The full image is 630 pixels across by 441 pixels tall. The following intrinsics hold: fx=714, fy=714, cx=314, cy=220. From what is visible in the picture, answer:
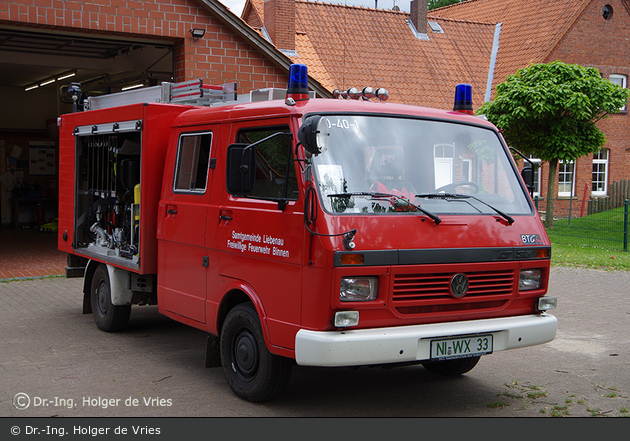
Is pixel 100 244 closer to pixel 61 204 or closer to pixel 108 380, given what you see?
pixel 61 204

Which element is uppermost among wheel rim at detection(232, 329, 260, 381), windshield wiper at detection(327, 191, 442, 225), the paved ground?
windshield wiper at detection(327, 191, 442, 225)

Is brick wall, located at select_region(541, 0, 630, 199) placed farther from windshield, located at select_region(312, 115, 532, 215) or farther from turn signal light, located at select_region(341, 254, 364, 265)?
turn signal light, located at select_region(341, 254, 364, 265)

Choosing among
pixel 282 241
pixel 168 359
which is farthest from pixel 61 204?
pixel 282 241

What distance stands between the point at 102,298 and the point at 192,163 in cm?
255

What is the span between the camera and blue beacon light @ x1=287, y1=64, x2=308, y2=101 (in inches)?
211

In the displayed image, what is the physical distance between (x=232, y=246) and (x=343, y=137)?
1.28 metres

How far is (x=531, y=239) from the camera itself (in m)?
5.50

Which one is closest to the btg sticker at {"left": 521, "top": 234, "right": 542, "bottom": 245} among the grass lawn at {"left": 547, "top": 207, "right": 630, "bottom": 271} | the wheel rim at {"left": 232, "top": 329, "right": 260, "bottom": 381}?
the wheel rim at {"left": 232, "top": 329, "right": 260, "bottom": 381}

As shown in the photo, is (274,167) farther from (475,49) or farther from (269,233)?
(475,49)

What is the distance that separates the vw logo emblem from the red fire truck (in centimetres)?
1

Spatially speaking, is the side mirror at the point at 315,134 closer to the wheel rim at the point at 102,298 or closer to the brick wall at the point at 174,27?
the wheel rim at the point at 102,298

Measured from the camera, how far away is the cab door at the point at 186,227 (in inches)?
241

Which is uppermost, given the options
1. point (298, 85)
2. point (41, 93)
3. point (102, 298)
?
point (41, 93)

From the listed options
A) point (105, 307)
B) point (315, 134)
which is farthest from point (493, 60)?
point (315, 134)
